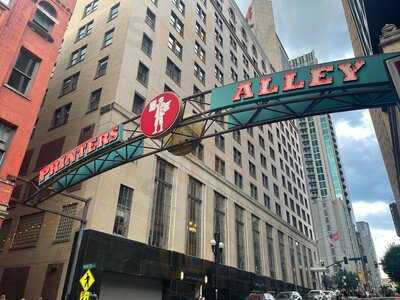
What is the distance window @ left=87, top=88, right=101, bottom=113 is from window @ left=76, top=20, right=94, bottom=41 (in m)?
10.2

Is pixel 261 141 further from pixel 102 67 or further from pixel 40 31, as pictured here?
pixel 40 31

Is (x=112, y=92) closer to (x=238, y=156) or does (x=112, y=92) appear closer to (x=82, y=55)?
(x=82, y=55)

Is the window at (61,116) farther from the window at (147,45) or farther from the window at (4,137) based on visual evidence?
the window at (4,137)

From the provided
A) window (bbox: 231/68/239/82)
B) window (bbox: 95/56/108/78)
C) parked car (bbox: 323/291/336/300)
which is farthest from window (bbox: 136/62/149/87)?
parked car (bbox: 323/291/336/300)

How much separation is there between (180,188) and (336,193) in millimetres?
145090

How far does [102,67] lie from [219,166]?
1754cm

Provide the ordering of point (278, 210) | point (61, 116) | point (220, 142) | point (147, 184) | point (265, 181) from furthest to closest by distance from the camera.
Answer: point (278, 210)
point (265, 181)
point (220, 142)
point (61, 116)
point (147, 184)

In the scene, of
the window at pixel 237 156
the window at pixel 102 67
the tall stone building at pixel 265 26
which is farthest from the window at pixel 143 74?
the tall stone building at pixel 265 26

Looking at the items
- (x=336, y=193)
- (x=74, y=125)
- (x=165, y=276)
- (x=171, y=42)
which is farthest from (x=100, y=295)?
(x=336, y=193)

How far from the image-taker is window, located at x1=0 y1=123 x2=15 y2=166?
53.9 feet

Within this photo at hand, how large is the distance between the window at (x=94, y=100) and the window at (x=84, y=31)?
10215mm

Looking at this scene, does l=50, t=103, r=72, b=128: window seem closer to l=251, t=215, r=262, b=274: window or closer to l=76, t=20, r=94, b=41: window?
l=76, t=20, r=94, b=41: window

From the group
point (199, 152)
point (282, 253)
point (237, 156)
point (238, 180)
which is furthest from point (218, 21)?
point (282, 253)

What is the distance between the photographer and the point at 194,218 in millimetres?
31047
